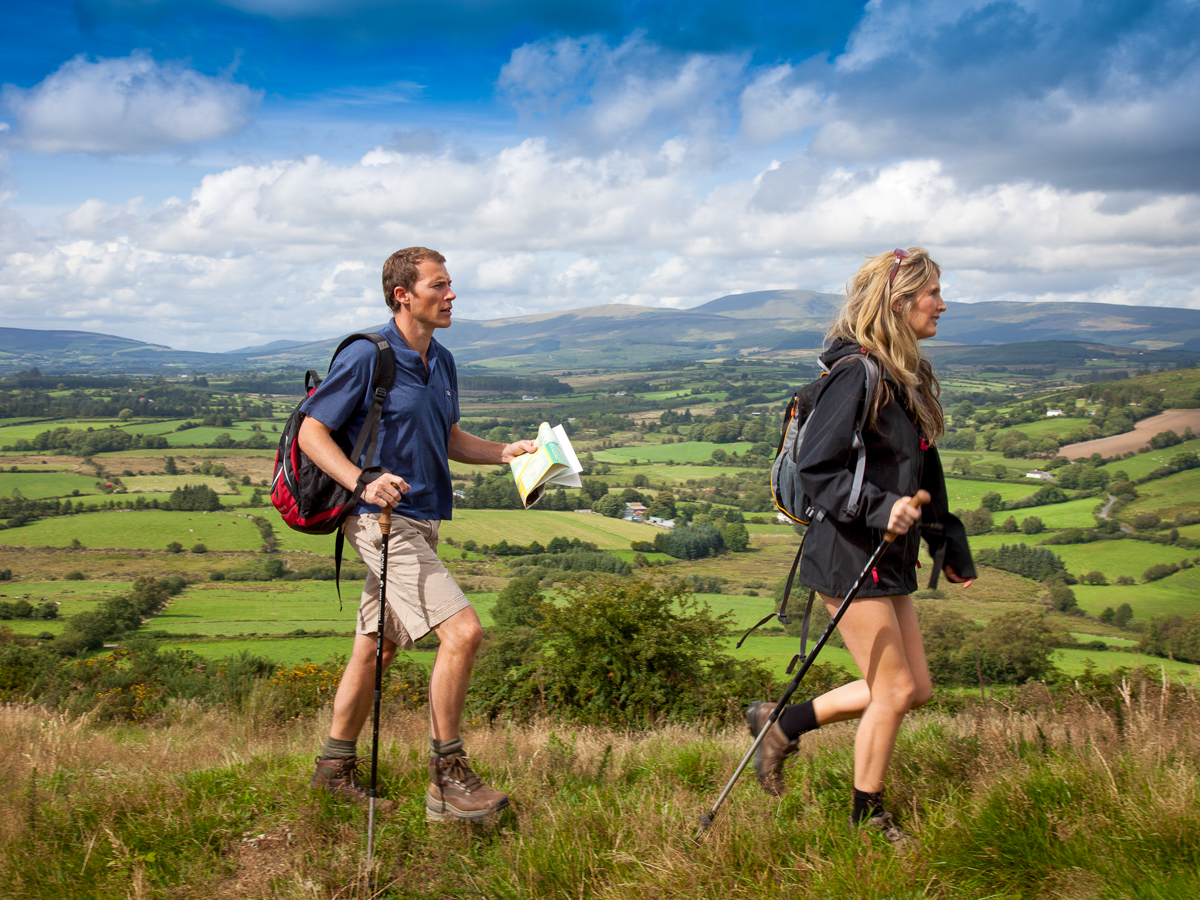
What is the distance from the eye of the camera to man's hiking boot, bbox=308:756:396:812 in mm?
3252

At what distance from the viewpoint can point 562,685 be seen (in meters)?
8.02

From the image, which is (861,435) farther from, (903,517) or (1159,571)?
(1159,571)

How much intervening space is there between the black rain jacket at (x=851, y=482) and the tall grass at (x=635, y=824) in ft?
2.81

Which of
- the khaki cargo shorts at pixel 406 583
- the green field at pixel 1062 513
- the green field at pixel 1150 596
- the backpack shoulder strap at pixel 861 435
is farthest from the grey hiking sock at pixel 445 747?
the green field at pixel 1062 513

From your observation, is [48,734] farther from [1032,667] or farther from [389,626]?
[1032,667]

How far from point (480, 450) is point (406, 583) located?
972 mm

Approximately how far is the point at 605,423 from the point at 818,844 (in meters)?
113

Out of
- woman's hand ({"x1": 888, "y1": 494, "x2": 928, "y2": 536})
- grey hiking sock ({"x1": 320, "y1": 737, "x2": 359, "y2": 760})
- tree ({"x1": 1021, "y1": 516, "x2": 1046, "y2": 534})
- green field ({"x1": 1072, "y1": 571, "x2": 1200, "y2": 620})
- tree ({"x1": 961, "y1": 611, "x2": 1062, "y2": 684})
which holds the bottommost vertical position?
green field ({"x1": 1072, "y1": 571, "x2": 1200, "y2": 620})

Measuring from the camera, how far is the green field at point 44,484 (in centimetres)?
6059

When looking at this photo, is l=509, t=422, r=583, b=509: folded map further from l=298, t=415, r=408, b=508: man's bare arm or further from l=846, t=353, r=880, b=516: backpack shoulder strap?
l=846, t=353, r=880, b=516: backpack shoulder strap

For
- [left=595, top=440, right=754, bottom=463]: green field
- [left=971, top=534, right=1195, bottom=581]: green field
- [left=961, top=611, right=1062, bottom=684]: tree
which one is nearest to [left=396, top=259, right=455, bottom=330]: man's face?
[left=961, top=611, right=1062, bottom=684]: tree

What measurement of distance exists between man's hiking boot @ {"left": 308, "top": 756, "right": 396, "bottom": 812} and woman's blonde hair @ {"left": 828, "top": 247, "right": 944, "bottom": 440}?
253cm

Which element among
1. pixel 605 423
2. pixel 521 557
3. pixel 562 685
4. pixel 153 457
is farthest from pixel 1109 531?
pixel 153 457

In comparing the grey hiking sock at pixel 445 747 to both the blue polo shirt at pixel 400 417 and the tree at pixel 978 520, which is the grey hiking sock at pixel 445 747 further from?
the tree at pixel 978 520
